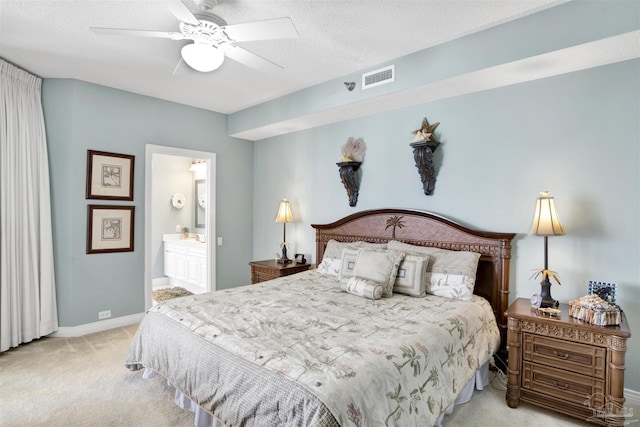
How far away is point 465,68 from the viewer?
268cm

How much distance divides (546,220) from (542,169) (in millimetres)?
554

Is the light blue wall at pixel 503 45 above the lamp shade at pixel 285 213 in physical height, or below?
above

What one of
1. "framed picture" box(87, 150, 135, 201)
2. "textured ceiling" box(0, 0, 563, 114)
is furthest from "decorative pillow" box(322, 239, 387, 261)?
"framed picture" box(87, 150, 135, 201)

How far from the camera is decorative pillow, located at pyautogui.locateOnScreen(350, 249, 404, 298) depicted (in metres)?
2.82

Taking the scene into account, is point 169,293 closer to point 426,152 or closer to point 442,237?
point 442,237

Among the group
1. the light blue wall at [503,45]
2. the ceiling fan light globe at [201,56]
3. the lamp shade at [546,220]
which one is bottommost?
the lamp shade at [546,220]

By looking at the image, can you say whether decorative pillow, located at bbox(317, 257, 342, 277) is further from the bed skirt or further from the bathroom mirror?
the bathroom mirror

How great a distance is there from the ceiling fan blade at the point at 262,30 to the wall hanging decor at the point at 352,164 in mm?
1997

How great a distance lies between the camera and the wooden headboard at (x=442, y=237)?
9.40ft

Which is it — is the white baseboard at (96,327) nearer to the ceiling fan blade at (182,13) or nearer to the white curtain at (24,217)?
the white curtain at (24,217)

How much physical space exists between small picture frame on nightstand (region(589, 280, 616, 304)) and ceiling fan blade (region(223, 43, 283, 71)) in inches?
106

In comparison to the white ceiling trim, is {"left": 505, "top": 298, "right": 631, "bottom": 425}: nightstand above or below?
below

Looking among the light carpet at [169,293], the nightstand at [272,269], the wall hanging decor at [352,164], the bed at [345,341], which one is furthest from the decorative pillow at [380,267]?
the light carpet at [169,293]

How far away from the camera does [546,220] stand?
2.45 m
